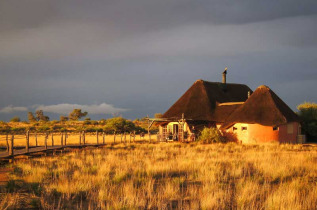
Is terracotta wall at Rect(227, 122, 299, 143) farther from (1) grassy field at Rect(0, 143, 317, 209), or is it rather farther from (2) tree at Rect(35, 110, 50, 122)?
(2) tree at Rect(35, 110, 50, 122)

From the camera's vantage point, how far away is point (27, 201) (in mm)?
7922

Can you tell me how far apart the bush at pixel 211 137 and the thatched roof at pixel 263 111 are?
4.06ft

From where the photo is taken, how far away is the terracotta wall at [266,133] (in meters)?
27.8

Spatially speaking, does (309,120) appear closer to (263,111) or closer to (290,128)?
(290,128)

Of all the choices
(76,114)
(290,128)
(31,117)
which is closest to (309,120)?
(290,128)

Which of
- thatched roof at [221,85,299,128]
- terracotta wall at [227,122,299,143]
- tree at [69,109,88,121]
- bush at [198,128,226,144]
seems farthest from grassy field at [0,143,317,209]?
tree at [69,109,88,121]

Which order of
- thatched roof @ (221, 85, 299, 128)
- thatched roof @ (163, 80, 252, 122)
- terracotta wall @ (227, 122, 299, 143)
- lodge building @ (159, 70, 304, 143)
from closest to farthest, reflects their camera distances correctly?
1. thatched roof @ (221, 85, 299, 128)
2. terracotta wall @ (227, 122, 299, 143)
3. lodge building @ (159, 70, 304, 143)
4. thatched roof @ (163, 80, 252, 122)

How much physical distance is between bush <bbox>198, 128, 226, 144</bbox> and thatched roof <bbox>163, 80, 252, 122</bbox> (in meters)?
1.97

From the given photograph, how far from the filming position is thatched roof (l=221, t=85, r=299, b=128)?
27.6 meters

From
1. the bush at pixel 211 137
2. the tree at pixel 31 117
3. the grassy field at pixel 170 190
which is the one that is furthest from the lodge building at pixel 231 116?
the tree at pixel 31 117

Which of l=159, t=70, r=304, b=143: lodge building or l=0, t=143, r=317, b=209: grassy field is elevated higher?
l=159, t=70, r=304, b=143: lodge building

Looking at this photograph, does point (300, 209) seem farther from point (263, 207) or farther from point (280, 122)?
point (280, 122)

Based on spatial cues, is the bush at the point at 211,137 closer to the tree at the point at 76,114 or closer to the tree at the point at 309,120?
the tree at the point at 309,120

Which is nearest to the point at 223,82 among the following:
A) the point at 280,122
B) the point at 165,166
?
the point at 280,122
